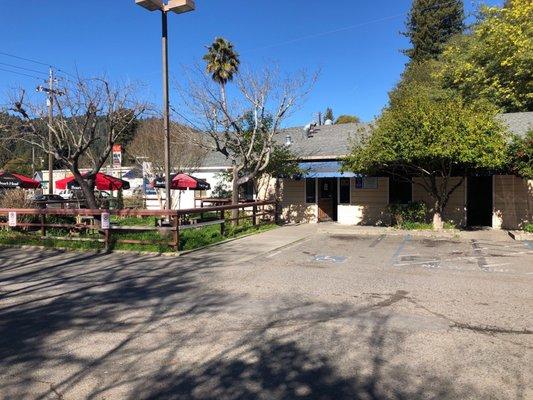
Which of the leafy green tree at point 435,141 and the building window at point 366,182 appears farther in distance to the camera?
the building window at point 366,182

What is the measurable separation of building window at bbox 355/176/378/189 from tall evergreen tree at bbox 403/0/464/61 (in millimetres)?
32205

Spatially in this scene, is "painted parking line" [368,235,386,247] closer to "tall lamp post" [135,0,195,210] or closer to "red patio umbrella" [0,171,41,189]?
"tall lamp post" [135,0,195,210]

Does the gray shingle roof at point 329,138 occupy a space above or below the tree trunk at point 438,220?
above

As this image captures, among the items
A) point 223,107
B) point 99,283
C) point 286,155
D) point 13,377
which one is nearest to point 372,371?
point 13,377

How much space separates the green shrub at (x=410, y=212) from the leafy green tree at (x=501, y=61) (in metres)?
11.3

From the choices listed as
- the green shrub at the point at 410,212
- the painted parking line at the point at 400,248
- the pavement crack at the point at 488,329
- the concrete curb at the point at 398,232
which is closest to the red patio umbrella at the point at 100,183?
the concrete curb at the point at 398,232

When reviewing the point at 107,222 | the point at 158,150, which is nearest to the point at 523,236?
the point at 107,222

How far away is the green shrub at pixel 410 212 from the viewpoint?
55.3ft

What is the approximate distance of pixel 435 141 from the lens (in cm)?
1407

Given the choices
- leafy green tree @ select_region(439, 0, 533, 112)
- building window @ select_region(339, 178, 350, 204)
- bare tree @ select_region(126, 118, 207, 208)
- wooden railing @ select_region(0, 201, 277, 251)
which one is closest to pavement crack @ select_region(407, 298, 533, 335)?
wooden railing @ select_region(0, 201, 277, 251)

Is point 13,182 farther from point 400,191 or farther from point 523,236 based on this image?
point 523,236

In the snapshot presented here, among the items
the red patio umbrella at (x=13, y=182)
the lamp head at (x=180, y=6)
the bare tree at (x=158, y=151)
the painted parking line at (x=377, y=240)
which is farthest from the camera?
the bare tree at (x=158, y=151)

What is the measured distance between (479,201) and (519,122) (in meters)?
4.17

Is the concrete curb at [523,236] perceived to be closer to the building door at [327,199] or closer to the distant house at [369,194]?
the distant house at [369,194]
